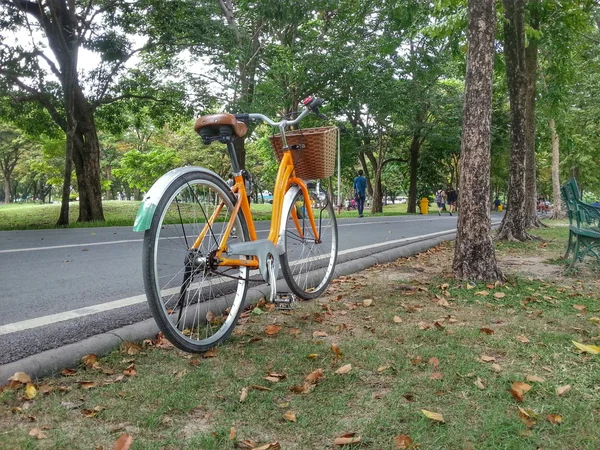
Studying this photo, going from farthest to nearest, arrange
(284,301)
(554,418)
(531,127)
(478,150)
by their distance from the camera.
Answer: (531,127) → (478,150) → (284,301) → (554,418)

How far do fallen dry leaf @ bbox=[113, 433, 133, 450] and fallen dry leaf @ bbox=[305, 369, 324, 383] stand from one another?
0.96 meters

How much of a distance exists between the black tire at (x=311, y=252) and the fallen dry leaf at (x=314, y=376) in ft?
4.71

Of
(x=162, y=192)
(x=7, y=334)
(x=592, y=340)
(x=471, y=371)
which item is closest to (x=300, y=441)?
(x=471, y=371)

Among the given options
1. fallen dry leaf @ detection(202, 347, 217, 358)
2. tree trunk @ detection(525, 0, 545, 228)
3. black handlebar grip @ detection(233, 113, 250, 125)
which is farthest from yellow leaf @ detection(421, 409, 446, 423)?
tree trunk @ detection(525, 0, 545, 228)

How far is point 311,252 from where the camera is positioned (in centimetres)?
477

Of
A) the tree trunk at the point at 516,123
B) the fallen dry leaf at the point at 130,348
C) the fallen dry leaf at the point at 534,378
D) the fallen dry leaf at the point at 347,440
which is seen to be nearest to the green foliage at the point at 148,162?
the tree trunk at the point at 516,123

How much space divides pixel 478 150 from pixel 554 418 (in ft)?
11.4

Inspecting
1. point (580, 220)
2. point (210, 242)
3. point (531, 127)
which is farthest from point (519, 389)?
point (531, 127)

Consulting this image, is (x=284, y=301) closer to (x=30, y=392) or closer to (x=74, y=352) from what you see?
(x=74, y=352)

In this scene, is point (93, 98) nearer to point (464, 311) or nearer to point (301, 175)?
point (301, 175)

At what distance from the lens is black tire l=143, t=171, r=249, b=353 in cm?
268

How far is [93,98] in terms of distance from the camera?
16.8m

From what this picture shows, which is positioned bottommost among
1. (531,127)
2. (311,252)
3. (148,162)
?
(311,252)

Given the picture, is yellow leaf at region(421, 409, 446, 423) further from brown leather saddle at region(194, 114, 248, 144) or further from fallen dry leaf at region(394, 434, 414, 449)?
brown leather saddle at region(194, 114, 248, 144)
